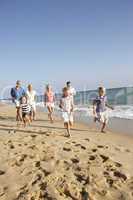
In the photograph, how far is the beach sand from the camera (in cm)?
429

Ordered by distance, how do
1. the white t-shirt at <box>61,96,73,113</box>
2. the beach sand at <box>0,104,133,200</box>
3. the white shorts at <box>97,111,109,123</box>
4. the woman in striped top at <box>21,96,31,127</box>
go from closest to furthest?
the beach sand at <box>0,104,133,200</box>
the white t-shirt at <box>61,96,73,113</box>
the white shorts at <box>97,111,109,123</box>
the woman in striped top at <box>21,96,31,127</box>

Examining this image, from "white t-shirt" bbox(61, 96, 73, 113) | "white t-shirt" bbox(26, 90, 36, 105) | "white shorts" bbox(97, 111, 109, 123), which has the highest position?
"white t-shirt" bbox(26, 90, 36, 105)

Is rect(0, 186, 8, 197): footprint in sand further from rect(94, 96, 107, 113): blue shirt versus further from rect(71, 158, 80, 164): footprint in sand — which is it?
rect(94, 96, 107, 113): blue shirt

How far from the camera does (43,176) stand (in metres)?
4.92

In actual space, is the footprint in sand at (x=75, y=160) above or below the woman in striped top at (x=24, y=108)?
below

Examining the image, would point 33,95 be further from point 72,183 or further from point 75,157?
point 72,183

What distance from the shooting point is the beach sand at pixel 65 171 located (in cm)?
429

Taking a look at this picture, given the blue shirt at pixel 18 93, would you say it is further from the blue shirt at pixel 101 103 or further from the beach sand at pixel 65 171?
the beach sand at pixel 65 171

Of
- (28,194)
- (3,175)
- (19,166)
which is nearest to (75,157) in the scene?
(19,166)

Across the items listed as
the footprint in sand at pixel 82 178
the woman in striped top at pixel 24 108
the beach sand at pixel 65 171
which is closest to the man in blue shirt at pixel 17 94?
the woman in striped top at pixel 24 108

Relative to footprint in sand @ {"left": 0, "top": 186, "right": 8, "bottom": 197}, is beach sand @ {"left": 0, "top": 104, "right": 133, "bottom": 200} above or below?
above

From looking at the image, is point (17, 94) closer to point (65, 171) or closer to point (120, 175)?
point (65, 171)

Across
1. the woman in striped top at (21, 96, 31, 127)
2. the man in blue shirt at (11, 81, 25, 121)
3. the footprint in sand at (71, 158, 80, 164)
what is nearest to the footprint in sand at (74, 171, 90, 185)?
the footprint in sand at (71, 158, 80, 164)

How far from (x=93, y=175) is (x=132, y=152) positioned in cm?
222
